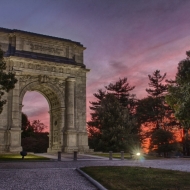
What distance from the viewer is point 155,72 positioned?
62.5 m

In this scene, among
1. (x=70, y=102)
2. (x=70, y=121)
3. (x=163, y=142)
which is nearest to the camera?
(x=70, y=121)

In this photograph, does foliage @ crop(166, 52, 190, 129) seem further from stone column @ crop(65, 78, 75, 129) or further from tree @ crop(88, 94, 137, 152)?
tree @ crop(88, 94, 137, 152)

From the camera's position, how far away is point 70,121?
35688 mm

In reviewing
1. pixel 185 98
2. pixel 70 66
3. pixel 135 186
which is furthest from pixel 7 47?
pixel 135 186

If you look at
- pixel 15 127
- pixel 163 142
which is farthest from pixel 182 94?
pixel 163 142

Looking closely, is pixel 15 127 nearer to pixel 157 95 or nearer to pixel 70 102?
pixel 70 102

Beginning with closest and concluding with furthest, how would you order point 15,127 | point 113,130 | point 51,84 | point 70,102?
point 15,127, point 51,84, point 70,102, point 113,130

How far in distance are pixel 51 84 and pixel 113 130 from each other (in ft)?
41.5

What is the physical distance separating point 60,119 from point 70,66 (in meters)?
6.44

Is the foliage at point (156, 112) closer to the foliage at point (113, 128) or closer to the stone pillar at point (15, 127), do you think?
the foliage at point (113, 128)

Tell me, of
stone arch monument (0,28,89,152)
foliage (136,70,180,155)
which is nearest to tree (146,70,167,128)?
foliage (136,70,180,155)

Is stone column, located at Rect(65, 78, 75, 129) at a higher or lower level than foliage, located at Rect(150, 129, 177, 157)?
higher

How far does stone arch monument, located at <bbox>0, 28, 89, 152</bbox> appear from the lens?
32.8 metres

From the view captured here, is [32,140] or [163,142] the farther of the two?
[32,140]
